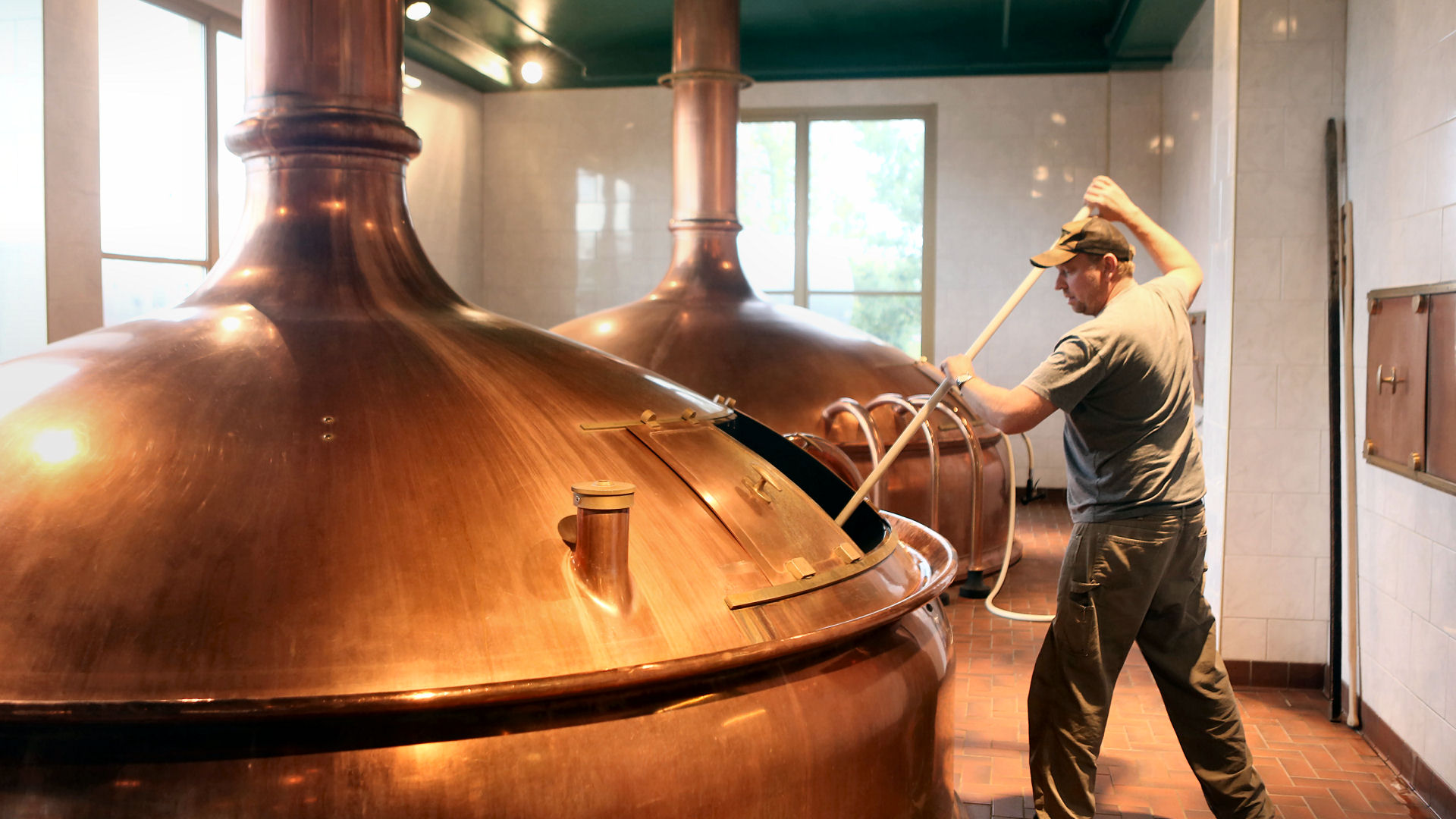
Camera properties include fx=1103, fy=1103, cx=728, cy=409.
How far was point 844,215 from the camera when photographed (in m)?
9.77

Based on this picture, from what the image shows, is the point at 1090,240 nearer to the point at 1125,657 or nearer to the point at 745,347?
the point at 1125,657

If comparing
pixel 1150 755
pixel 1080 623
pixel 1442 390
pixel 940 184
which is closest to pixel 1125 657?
pixel 1080 623

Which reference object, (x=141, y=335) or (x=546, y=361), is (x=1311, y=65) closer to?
(x=546, y=361)

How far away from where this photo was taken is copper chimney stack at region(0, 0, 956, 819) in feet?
4.26

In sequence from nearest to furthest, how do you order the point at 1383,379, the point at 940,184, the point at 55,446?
the point at 55,446
the point at 1383,379
the point at 940,184

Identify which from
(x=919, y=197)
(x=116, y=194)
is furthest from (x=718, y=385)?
(x=919, y=197)

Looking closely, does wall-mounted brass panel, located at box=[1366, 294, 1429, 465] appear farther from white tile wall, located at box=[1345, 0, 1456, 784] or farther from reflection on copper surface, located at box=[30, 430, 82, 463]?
reflection on copper surface, located at box=[30, 430, 82, 463]

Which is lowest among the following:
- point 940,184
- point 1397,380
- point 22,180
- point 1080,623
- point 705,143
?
point 1080,623

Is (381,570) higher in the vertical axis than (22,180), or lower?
lower

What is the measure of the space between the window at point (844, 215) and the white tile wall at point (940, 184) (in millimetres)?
193

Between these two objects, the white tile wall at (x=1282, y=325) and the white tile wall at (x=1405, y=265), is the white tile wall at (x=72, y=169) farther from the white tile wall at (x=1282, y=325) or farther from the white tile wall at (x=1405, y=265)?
the white tile wall at (x=1405, y=265)

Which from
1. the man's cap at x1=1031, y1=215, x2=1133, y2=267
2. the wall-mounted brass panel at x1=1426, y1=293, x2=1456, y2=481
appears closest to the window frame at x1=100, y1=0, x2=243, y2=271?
the man's cap at x1=1031, y1=215, x2=1133, y2=267

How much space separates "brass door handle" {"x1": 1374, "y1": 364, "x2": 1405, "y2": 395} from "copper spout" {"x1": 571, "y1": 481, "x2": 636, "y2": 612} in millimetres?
2708

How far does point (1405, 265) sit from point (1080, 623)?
1.58 m
